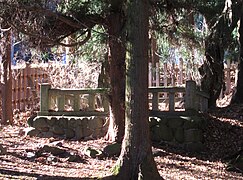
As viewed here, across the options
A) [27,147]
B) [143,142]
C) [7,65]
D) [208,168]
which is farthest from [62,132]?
[143,142]

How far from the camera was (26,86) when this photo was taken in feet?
48.7

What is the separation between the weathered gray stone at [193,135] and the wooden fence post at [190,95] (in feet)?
1.91

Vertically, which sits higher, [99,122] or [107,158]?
[99,122]

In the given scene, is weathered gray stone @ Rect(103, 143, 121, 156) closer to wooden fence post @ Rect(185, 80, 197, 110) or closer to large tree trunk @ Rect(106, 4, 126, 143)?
large tree trunk @ Rect(106, 4, 126, 143)

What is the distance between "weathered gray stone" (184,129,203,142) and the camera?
1041 cm

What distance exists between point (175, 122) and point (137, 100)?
13.8ft

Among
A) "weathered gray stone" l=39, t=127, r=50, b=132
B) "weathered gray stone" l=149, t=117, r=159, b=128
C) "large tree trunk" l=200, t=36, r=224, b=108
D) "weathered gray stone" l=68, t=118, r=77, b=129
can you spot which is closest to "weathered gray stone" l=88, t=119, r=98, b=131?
"weathered gray stone" l=68, t=118, r=77, b=129

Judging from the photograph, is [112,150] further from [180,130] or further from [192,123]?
[192,123]

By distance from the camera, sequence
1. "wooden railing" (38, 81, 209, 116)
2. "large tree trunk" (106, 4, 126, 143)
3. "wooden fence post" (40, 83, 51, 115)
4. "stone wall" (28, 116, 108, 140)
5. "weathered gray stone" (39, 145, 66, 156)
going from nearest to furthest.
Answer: "weathered gray stone" (39, 145, 66, 156)
"large tree trunk" (106, 4, 126, 143)
"wooden railing" (38, 81, 209, 116)
"stone wall" (28, 116, 108, 140)
"wooden fence post" (40, 83, 51, 115)

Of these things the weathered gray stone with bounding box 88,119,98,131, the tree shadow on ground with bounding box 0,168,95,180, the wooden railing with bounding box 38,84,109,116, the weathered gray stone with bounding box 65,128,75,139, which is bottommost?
the tree shadow on ground with bounding box 0,168,95,180

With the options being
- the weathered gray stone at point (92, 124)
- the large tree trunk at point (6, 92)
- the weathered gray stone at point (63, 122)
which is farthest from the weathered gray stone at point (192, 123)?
the large tree trunk at point (6, 92)

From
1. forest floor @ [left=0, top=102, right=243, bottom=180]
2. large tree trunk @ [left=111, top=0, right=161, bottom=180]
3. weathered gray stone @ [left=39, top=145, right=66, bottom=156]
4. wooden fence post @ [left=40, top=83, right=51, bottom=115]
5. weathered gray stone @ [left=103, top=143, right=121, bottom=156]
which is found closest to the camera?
large tree trunk @ [left=111, top=0, right=161, bottom=180]

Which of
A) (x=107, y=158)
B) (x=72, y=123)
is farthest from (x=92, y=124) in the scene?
(x=107, y=158)

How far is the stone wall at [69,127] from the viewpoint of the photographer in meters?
10.9
